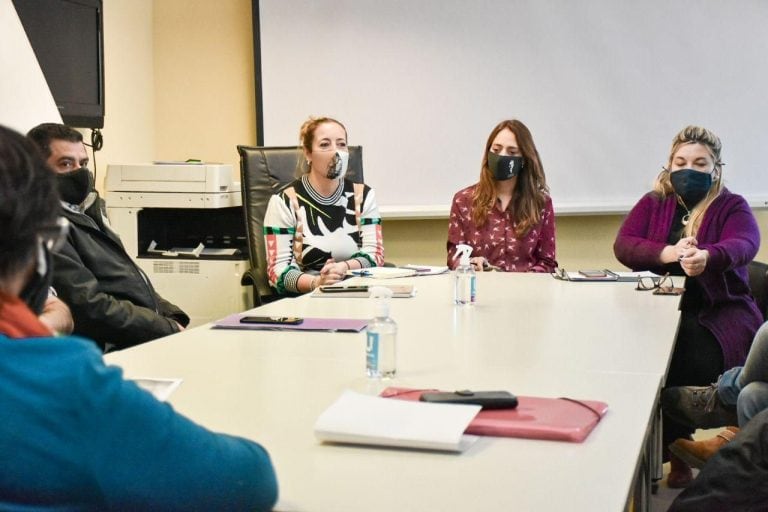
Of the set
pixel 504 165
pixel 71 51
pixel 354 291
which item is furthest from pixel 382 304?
pixel 71 51

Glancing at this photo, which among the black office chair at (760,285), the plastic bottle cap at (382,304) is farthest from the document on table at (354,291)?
the black office chair at (760,285)

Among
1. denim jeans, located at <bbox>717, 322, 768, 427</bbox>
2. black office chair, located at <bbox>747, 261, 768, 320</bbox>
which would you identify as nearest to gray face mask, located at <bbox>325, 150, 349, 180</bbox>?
black office chair, located at <bbox>747, 261, 768, 320</bbox>

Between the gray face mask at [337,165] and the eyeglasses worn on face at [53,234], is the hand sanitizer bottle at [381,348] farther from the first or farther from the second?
the gray face mask at [337,165]

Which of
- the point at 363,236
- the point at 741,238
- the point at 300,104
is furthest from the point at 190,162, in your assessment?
the point at 741,238

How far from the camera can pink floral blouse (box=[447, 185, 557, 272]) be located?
393 cm

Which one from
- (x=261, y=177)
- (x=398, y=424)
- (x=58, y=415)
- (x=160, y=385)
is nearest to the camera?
(x=58, y=415)

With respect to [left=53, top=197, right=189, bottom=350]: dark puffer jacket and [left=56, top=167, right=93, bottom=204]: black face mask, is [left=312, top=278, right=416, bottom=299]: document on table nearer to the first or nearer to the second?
[left=53, top=197, right=189, bottom=350]: dark puffer jacket

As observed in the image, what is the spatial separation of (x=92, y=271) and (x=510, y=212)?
1791 millimetres

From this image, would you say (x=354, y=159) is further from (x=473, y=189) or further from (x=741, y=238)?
(x=741, y=238)

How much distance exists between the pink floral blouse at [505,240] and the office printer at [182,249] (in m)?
1.13

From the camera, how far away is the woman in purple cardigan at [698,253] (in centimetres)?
326

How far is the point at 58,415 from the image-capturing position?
89cm

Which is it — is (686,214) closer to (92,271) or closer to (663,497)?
(663,497)

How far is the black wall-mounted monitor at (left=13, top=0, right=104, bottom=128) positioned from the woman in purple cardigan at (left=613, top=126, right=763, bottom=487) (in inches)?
95.2
